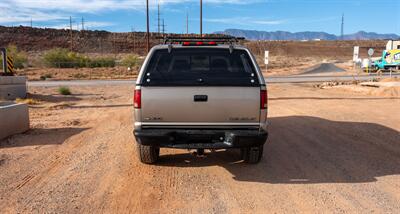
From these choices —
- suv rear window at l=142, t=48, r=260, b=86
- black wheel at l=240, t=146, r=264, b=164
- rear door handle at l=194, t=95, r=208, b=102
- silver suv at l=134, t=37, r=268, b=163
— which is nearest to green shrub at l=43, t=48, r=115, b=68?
suv rear window at l=142, t=48, r=260, b=86

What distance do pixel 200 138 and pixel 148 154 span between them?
1.19 meters

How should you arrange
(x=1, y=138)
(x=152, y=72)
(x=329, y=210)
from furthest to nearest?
(x=1, y=138)
(x=152, y=72)
(x=329, y=210)

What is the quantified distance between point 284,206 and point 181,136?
180 centimetres

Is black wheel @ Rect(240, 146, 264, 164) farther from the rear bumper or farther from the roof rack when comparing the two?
the roof rack

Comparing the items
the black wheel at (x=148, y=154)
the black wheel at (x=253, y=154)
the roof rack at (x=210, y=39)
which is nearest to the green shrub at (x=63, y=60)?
the roof rack at (x=210, y=39)

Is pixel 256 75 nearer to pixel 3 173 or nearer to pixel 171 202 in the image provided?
pixel 171 202

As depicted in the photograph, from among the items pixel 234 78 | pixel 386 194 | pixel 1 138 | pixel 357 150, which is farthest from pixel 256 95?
pixel 1 138

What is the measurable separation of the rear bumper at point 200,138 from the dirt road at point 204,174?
1.77 ft

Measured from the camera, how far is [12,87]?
62.5ft

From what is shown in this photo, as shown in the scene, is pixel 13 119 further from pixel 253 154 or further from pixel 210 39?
pixel 253 154

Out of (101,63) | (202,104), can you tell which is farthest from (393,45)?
(202,104)

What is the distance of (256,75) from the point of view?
649cm

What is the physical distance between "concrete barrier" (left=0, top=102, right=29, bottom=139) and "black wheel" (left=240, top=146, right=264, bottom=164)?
5407mm

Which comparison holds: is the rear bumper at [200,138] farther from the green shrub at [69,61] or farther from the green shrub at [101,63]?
the green shrub at [101,63]
